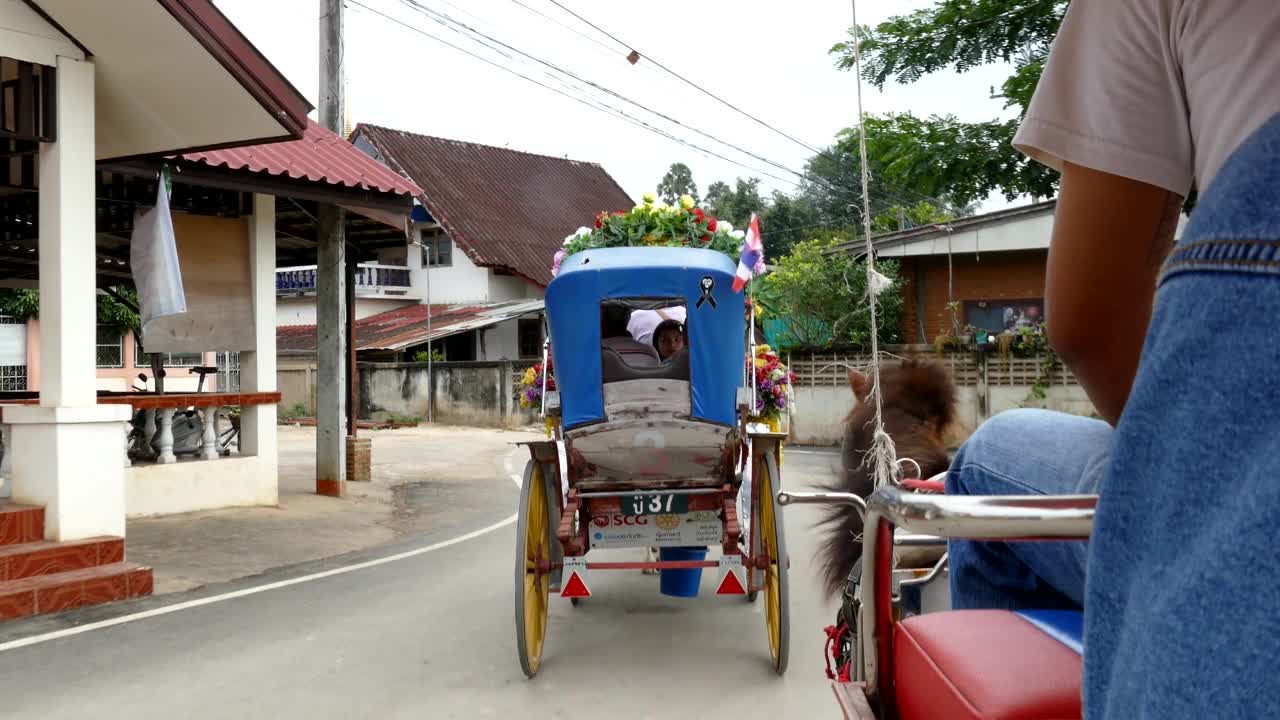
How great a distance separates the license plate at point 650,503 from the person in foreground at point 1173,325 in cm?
450

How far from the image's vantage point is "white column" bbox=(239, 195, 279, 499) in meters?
11.3

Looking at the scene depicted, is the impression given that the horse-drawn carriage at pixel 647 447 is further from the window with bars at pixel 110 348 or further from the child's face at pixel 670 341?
the window with bars at pixel 110 348

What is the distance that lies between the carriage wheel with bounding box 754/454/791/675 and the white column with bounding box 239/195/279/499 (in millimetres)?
7193

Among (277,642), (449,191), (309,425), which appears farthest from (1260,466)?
(449,191)

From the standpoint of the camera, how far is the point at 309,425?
89.0 feet

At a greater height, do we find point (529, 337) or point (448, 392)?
point (529, 337)

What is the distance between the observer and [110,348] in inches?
993

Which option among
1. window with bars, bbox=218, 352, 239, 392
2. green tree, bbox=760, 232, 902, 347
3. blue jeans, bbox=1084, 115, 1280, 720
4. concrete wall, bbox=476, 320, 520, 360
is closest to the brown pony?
blue jeans, bbox=1084, 115, 1280, 720

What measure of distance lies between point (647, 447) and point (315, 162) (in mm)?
7386

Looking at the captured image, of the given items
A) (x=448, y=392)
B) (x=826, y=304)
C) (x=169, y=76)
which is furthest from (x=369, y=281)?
(x=169, y=76)

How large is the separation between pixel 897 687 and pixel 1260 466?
1.08 metres

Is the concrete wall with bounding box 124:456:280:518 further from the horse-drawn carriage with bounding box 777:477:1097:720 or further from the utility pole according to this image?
the horse-drawn carriage with bounding box 777:477:1097:720

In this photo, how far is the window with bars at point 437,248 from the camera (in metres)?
33.9

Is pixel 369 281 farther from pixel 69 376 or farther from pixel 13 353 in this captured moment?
pixel 69 376
